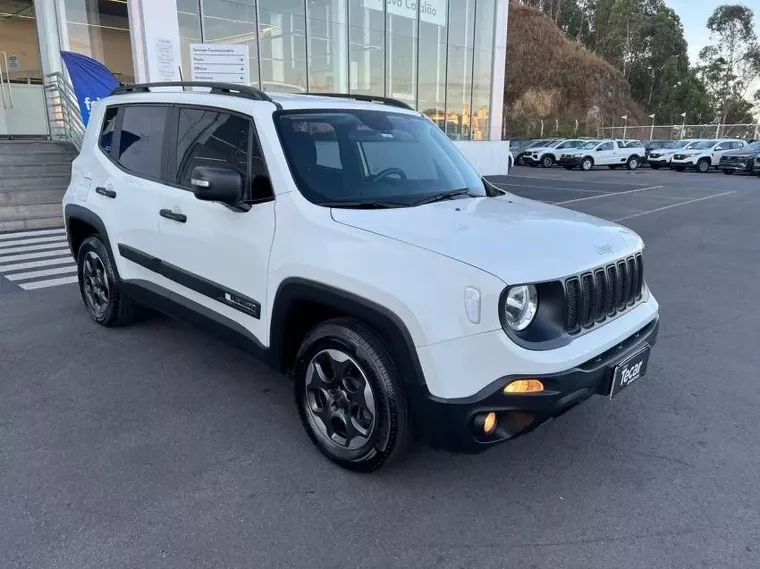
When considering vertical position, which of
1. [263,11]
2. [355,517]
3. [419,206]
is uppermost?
[263,11]

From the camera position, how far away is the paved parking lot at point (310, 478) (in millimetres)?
2537

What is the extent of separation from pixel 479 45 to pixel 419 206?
2227 centimetres

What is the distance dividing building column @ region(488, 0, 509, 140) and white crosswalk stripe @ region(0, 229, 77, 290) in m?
18.4

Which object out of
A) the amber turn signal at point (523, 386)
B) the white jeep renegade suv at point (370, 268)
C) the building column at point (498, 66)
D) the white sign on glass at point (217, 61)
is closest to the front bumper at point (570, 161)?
the building column at point (498, 66)

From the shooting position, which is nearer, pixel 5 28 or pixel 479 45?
pixel 5 28

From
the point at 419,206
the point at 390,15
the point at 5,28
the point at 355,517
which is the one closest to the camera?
the point at 355,517

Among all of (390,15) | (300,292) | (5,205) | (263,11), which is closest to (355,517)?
(300,292)

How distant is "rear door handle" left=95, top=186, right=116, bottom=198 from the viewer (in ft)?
14.8

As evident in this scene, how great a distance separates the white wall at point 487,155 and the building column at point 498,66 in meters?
0.47

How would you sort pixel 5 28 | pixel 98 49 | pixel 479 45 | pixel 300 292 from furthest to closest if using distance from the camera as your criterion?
pixel 479 45
pixel 5 28
pixel 98 49
pixel 300 292

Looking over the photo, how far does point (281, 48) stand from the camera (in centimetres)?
1688

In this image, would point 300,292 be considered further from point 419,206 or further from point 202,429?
point 202,429

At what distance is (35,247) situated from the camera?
8891 millimetres

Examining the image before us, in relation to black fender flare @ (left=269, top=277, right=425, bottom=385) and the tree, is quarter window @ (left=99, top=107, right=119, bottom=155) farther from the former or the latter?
the tree
